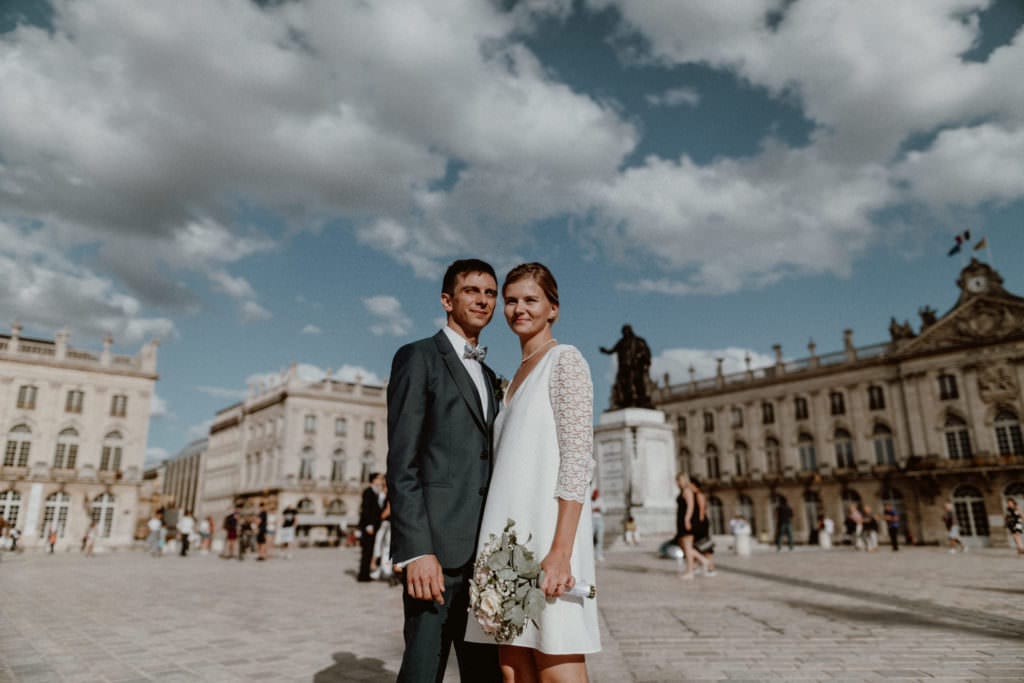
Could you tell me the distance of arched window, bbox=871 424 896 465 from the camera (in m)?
44.1

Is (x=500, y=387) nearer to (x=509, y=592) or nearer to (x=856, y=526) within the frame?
(x=509, y=592)

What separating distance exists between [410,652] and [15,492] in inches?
1944

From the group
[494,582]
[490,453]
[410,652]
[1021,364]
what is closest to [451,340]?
[490,453]

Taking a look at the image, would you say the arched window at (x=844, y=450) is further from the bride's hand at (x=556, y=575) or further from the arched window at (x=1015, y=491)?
the bride's hand at (x=556, y=575)

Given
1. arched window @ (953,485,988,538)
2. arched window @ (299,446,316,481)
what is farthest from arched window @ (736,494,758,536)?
arched window @ (299,446,316,481)

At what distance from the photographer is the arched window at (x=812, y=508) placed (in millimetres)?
46906

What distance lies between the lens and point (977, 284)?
4194cm

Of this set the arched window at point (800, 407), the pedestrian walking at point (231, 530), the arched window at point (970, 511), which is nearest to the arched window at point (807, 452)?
the arched window at point (800, 407)

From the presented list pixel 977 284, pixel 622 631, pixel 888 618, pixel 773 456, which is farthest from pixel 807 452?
pixel 622 631

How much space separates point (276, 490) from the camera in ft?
167

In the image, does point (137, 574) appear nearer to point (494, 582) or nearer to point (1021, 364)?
point (494, 582)

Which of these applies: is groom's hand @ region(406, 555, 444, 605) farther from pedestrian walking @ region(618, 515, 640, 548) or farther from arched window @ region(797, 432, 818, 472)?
arched window @ region(797, 432, 818, 472)

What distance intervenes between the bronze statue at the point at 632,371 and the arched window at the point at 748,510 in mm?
37472

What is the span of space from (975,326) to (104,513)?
59553mm
